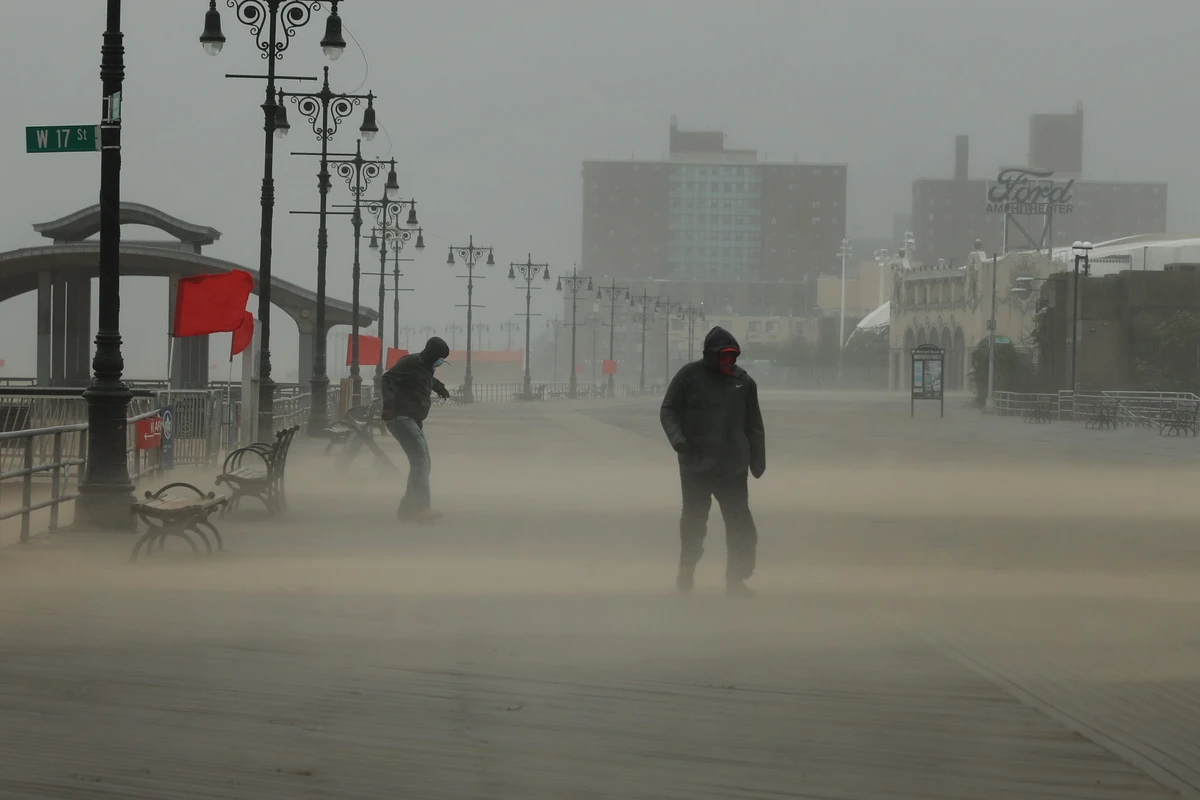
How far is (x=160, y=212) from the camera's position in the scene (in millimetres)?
48562

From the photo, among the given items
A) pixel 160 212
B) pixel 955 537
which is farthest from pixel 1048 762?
pixel 160 212

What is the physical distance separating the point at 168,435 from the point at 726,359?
45.8 feet

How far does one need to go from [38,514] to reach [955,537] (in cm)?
977

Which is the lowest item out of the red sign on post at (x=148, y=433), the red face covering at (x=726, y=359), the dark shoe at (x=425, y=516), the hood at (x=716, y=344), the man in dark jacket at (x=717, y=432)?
the dark shoe at (x=425, y=516)

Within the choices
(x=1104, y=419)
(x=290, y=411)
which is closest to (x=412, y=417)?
(x=290, y=411)

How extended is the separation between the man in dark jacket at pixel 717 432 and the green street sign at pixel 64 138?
19.6ft

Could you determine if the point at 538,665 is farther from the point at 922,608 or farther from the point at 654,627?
the point at 922,608

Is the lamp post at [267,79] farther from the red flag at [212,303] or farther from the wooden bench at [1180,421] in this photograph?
the wooden bench at [1180,421]

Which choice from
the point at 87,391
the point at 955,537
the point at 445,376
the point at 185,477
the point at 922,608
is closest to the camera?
the point at 922,608

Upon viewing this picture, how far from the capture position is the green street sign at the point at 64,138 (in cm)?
1387

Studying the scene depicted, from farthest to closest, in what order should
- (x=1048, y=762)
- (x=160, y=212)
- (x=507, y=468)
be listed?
(x=160, y=212) < (x=507, y=468) < (x=1048, y=762)

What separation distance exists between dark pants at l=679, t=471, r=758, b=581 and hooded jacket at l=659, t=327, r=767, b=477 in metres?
0.09

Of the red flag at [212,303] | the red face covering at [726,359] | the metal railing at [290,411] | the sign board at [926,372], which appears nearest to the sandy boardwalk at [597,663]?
the red face covering at [726,359]

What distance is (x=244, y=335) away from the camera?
26219 millimetres
